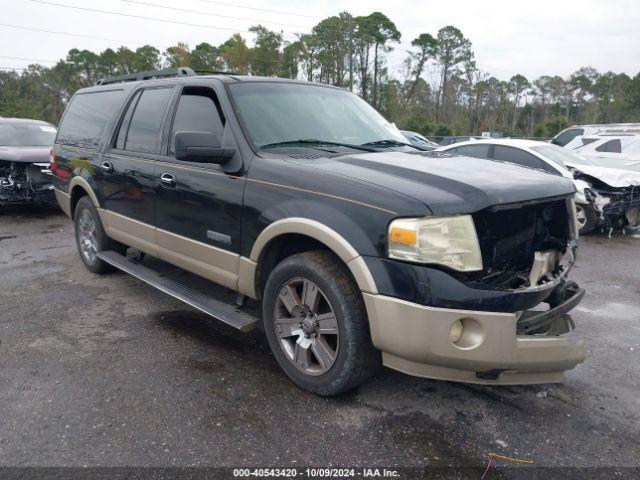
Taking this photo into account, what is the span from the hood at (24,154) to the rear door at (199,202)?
20.2 ft

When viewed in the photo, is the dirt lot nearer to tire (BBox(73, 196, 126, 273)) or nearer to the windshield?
tire (BBox(73, 196, 126, 273))

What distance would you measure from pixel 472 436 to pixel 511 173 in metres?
1.62

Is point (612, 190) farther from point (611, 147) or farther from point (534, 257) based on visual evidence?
point (534, 257)

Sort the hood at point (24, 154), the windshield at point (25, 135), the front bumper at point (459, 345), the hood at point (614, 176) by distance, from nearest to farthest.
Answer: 1. the front bumper at point (459, 345)
2. the hood at point (614, 176)
3. the hood at point (24, 154)
4. the windshield at point (25, 135)

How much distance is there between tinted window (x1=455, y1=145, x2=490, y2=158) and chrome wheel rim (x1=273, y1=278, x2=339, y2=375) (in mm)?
6573

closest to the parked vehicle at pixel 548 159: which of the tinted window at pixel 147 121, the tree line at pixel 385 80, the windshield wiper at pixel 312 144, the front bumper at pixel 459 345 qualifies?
the windshield wiper at pixel 312 144

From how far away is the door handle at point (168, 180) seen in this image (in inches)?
155

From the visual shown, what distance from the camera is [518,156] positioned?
338 inches

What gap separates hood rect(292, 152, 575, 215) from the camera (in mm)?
2633

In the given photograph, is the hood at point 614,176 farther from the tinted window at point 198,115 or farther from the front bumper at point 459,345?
the tinted window at point 198,115

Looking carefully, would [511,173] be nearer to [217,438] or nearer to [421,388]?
[421,388]

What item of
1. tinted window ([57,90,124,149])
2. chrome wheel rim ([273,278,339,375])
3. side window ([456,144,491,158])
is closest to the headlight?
chrome wheel rim ([273,278,339,375])

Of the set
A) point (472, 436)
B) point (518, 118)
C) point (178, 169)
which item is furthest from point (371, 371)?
point (518, 118)

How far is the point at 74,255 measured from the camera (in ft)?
21.9
